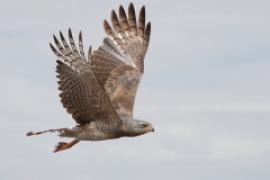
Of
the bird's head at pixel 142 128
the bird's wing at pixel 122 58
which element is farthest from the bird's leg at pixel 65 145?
the bird's head at pixel 142 128

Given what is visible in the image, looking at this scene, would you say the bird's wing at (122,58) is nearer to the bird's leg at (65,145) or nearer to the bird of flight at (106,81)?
the bird of flight at (106,81)

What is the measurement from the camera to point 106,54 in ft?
74.2

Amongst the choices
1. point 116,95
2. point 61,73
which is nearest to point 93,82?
point 61,73

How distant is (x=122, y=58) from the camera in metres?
23.0

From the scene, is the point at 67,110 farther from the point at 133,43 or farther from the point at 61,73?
the point at 133,43

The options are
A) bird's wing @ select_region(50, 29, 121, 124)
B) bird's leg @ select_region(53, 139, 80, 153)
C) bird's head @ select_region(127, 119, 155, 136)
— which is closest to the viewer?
bird's wing @ select_region(50, 29, 121, 124)

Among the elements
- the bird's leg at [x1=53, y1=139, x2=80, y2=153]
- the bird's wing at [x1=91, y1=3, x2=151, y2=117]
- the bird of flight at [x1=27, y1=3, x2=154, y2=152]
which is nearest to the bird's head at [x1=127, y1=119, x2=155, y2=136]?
the bird of flight at [x1=27, y1=3, x2=154, y2=152]

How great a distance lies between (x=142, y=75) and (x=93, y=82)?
4.15 meters

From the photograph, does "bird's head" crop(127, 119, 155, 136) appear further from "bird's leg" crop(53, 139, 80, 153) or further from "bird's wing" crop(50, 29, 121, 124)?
"bird's leg" crop(53, 139, 80, 153)

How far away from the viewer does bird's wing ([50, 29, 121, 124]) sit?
18672 mm

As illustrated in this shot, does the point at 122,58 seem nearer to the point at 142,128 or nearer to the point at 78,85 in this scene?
the point at 142,128

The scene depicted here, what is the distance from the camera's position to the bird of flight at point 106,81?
1881 cm

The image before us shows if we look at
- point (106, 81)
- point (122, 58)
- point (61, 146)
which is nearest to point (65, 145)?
point (61, 146)

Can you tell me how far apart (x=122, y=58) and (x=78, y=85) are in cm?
434
